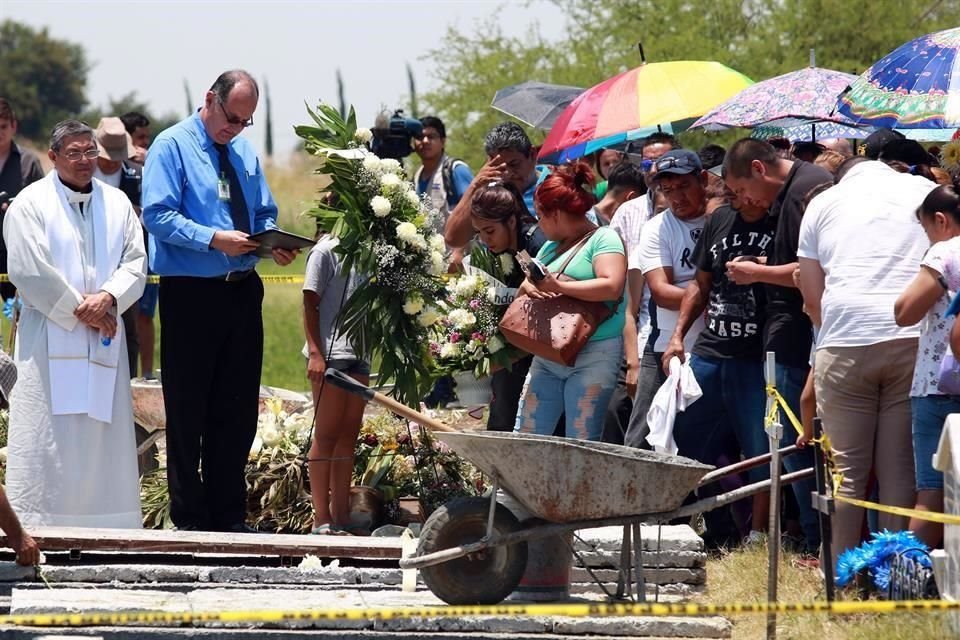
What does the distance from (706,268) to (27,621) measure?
4.02 metres

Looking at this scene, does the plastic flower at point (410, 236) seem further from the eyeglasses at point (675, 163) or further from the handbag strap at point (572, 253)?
the eyeglasses at point (675, 163)

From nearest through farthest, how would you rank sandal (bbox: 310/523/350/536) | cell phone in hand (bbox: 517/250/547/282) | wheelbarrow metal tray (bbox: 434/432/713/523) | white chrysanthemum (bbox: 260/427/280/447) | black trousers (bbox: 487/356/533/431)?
1. wheelbarrow metal tray (bbox: 434/432/713/523)
2. cell phone in hand (bbox: 517/250/547/282)
3. sandal (bbox: 310/523/350/536)
4. black trousers (bbox: 487/356/533/431)
5. white chrysanthemum (bbox: 260/427/280/447)

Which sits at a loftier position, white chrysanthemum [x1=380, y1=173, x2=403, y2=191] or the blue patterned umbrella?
the blue patterned umbrella

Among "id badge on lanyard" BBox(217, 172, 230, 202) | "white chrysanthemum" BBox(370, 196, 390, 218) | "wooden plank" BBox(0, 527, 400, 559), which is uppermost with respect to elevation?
"id badge on lanyard" BBox(217, 172, 230, 202)

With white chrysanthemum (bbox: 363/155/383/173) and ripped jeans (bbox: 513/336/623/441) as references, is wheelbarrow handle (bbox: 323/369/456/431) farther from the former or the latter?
white chrysanthemum (bbox: 363/155/383/173)

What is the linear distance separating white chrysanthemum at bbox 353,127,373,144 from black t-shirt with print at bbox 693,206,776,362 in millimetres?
1945

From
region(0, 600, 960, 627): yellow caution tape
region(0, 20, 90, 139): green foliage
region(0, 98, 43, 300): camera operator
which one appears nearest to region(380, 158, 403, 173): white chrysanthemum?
region(0, 600, 960, 627): yellow caution tape

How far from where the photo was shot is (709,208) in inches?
364

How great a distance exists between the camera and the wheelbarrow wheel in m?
6.87

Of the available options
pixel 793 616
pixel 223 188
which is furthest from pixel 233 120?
pixel 793 616

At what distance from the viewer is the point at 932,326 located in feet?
22.8


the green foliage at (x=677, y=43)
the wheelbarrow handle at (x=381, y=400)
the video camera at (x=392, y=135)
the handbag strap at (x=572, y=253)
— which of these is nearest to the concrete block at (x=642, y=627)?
the wheelbarrow handle at (x=381, y=400)

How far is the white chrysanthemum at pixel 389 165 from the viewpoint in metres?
8.78

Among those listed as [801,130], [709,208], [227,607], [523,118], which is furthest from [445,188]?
[227,607]
